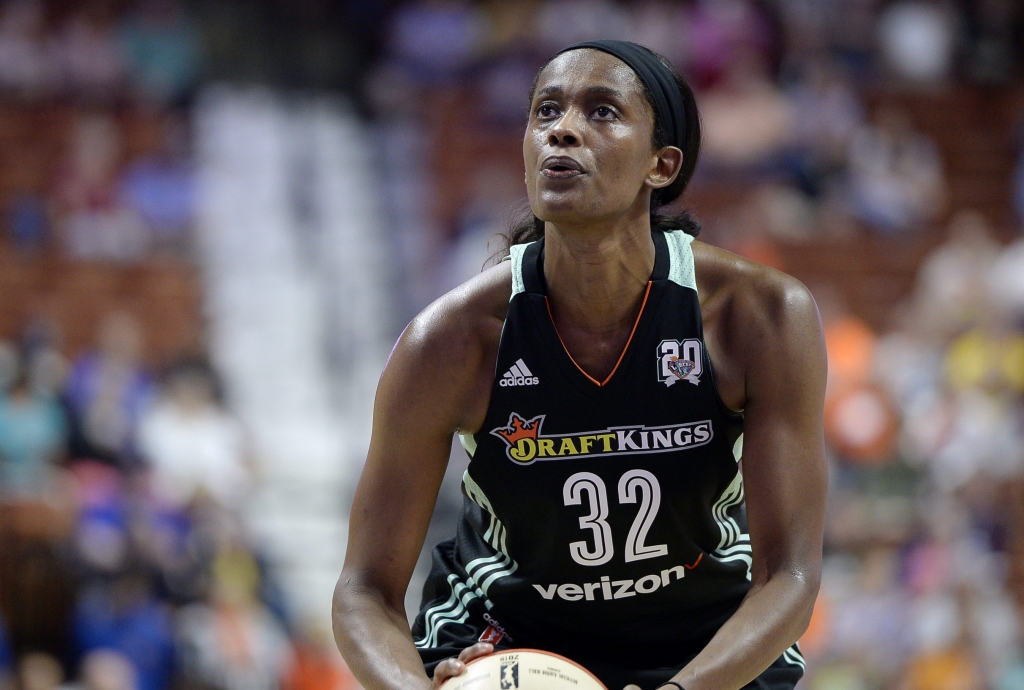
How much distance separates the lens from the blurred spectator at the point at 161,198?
11.9 metres

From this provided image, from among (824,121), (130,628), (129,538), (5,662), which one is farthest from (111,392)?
(824,121)

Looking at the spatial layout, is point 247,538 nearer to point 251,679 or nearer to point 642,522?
point 251,679

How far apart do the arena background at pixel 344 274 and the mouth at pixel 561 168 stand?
550cm

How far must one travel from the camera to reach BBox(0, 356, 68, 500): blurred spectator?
8.97 meters

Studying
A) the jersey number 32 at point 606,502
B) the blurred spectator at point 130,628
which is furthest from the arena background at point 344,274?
the jersey number 32 at point 606,502

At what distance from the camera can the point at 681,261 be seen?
3.42 metres

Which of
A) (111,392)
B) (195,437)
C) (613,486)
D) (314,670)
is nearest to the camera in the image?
(613,486)

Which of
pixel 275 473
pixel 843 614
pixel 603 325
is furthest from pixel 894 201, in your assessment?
pixel 603 325

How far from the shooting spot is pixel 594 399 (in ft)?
10.8

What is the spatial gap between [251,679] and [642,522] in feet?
18.4

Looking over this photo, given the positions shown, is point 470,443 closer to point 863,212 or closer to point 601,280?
point 601,280

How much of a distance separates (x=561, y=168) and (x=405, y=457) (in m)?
0.78

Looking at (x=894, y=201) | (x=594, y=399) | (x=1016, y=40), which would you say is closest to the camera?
(x=594, y=399)

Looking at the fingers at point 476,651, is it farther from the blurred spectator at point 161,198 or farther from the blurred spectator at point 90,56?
the blurred spectator at point 90,56
